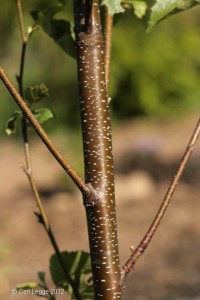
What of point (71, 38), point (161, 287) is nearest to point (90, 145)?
point (71, 38)

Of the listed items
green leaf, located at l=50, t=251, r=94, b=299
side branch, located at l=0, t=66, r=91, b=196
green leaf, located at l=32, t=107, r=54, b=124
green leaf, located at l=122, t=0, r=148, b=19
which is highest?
green leaf, located at l=122, t=0, r=148, b=19

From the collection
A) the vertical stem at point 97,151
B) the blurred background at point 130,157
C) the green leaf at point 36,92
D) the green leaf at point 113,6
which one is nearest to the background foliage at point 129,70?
the blurred background at point 130,157

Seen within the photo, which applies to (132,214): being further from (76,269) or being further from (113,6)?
(113,6)

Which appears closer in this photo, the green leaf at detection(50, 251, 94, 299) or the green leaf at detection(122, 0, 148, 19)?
the green leaf at detection(122, 0, 148, 19)

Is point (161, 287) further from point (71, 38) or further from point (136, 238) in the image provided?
point (71, 38)

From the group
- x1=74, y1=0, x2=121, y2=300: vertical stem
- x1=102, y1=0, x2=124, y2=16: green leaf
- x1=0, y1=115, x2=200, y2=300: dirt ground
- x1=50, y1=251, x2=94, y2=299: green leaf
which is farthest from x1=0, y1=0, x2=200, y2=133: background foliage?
x1=102, y1=0, x2=124, y2=16: green leaf

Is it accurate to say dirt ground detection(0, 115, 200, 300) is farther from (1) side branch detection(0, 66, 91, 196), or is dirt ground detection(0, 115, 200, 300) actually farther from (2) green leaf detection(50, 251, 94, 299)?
(1) side branch detection(0, 66, 91, 196)
